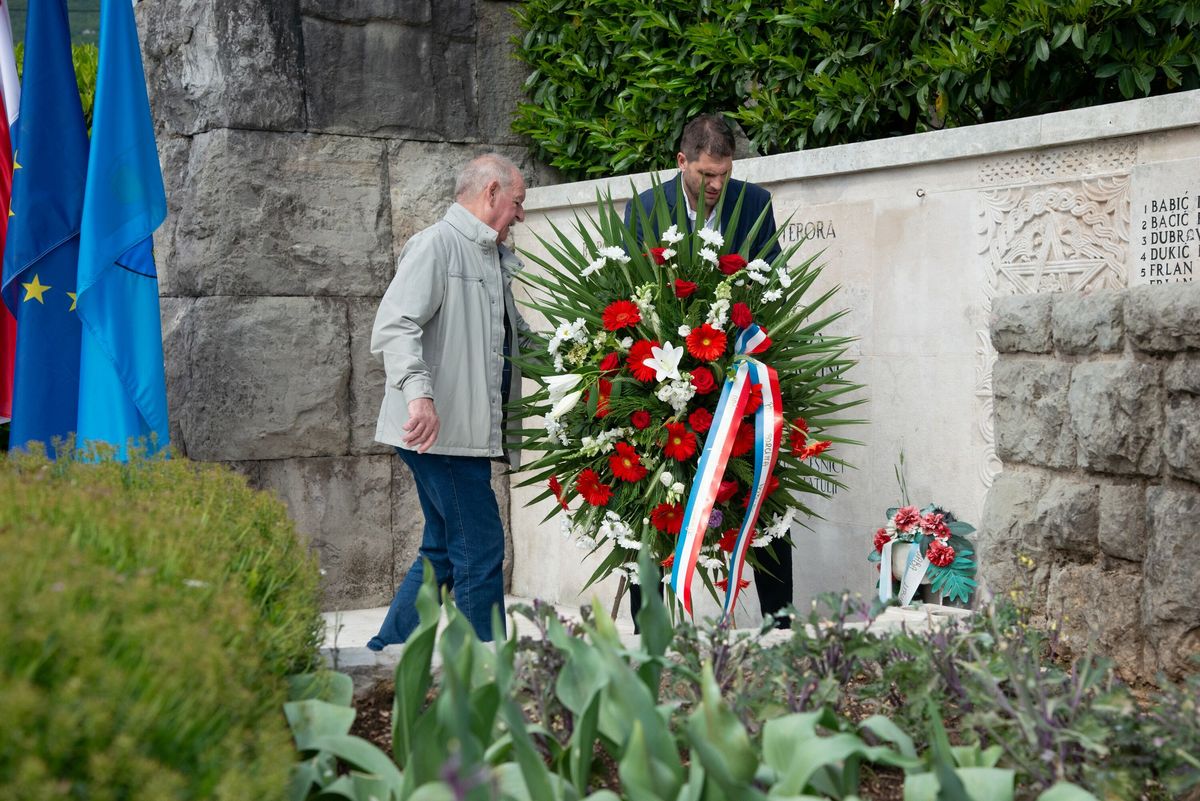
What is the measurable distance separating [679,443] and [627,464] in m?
0.16

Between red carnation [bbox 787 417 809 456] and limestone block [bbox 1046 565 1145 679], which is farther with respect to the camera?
red carnation [bbox 787 417 809 456]

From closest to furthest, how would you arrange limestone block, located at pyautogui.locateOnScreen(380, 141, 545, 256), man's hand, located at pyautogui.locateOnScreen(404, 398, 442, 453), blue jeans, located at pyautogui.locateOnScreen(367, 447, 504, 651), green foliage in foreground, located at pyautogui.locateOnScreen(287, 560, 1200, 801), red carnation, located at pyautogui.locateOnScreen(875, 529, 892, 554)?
green foliage in foreground, located at pyautogui.locateOnScreen(287, 560, 1200, 801), man's hand, located at pyautogui.locateOnScreen(404, 398, 442, 453), blue jeans, located at pyautogui.locateOnScreen(367, 447, 504, 651), red carnation, located at pyautogui.locateOnScreen(875, 529, 892, 554), limestone block, located at pyautogui.locateOnScreen(380, 141, 545, 256)

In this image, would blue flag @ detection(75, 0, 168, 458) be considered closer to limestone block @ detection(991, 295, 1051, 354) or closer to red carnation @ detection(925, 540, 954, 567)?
red carnation @ detection(925, 540, 954, 567)

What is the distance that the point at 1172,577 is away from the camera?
9.48 feet

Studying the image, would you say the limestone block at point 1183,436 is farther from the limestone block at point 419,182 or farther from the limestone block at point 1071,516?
the limestone block at point 419,182

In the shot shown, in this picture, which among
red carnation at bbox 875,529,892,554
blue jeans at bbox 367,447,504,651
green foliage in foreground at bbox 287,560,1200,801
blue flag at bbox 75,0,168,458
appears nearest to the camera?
green foliage in foreground at bbox 287,560,1200,801

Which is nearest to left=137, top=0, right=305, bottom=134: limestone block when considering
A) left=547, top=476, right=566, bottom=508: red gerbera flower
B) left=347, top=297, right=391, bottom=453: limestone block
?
left=347, top=297, right=391, bottom=453: limestone block

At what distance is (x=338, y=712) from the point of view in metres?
2.04

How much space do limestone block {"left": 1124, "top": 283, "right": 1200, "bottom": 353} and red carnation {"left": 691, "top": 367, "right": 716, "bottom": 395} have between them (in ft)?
3.75

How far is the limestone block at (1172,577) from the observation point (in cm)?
286

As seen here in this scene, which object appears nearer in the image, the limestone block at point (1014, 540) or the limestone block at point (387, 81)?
the limestone block at point (1014, 540)

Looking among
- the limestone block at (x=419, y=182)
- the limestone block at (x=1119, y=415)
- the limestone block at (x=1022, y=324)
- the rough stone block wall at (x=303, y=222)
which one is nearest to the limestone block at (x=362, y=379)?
the rough stone block wall at (x=303, y=222)

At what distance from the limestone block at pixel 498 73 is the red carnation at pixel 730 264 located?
3.01m

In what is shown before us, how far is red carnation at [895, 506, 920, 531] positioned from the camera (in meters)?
4.46
